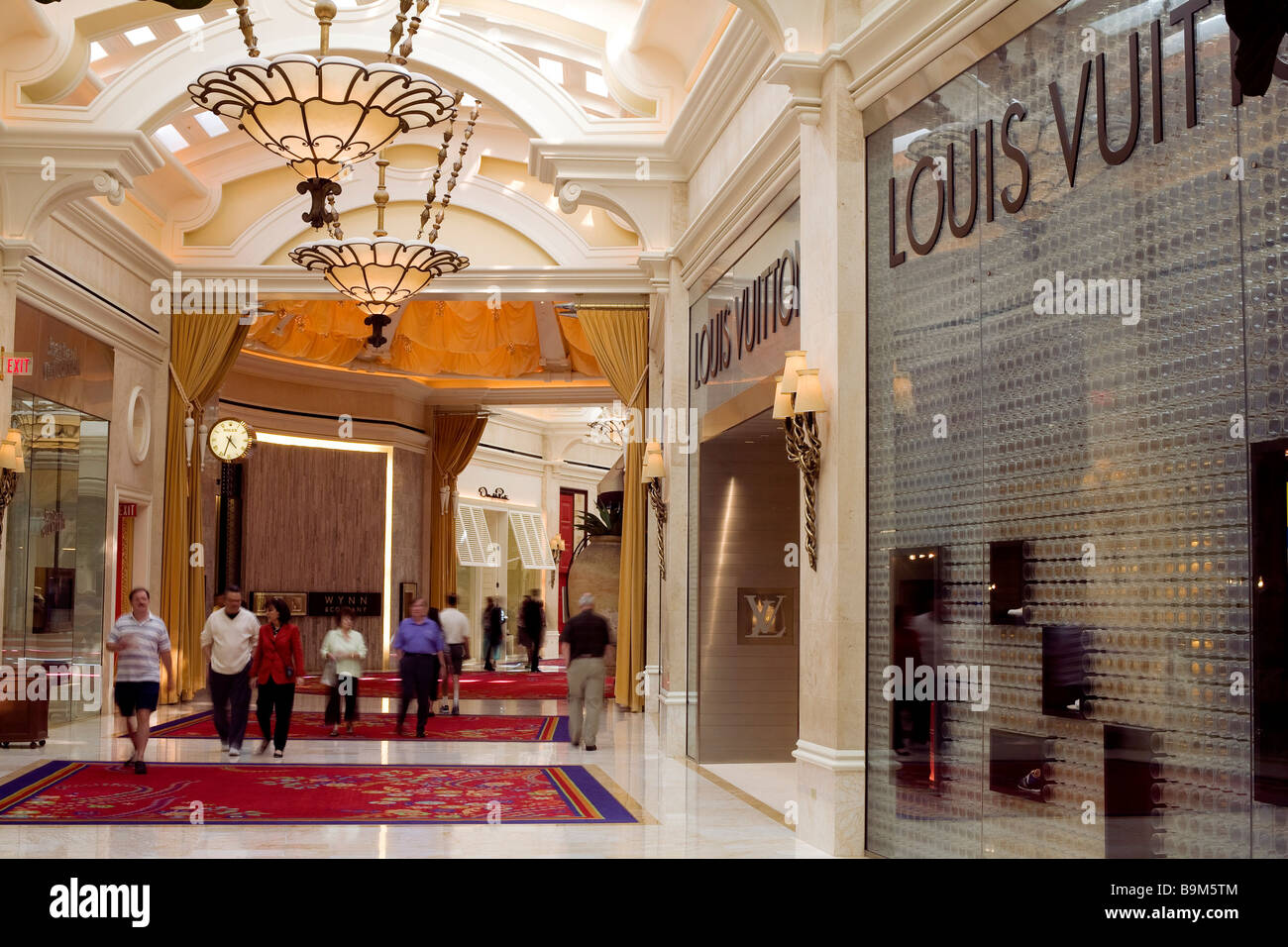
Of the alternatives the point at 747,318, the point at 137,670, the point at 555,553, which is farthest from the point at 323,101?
the point at 555,553

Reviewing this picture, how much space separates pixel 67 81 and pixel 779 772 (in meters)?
8.45

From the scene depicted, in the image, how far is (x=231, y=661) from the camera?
1039 cm

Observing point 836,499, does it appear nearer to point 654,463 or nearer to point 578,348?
point 654,463

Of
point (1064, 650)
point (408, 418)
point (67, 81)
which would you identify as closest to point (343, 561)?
point (408, 418)

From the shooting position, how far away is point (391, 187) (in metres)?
15.0

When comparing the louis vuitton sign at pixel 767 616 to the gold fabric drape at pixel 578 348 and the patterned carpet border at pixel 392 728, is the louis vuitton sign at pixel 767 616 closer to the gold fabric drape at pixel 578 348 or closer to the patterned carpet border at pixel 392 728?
the patterned carpet border at pixel 392 728

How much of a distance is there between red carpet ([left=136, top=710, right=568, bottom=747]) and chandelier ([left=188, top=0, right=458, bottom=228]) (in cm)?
553

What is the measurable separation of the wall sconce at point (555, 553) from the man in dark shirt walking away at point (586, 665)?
18.0 m

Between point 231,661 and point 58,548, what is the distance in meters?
3.32

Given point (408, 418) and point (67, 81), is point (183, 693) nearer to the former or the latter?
point (67, 81)

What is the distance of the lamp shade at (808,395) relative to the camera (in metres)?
6.72

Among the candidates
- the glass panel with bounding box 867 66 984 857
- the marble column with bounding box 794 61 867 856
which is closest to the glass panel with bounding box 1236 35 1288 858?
the glass panel with bounding box 867 66 984 857

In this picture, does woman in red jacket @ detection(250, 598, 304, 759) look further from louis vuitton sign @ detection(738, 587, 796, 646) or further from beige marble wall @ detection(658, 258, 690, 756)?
louis vuitton sign @ detection(738, 587, 796, 646)

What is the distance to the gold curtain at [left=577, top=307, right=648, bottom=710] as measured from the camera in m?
14.6
